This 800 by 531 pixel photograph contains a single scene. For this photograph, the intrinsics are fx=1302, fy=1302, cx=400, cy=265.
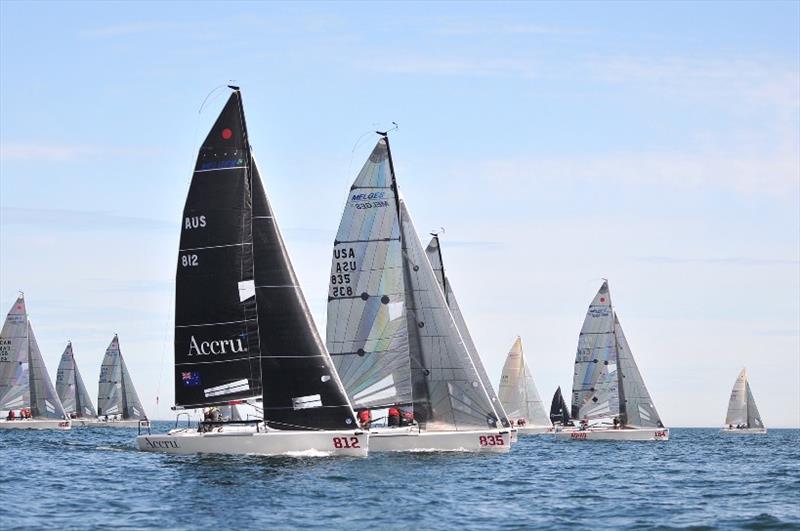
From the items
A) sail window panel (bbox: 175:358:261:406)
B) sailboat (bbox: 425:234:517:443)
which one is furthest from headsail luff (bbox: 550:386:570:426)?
sail window panel (bbox: 175:358:261:406)

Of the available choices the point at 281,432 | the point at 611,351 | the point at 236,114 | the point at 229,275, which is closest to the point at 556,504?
the point at 281,432

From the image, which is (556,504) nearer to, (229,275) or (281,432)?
(281,432)

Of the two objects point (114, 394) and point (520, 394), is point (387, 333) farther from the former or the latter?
point (114, 394)

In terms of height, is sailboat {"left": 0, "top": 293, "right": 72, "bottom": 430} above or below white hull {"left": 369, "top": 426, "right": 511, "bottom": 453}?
above

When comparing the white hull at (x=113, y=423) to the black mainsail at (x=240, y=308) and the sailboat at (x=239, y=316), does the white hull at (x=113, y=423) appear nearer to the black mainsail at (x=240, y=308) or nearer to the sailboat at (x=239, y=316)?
the sailboat at (x=239, y=316)

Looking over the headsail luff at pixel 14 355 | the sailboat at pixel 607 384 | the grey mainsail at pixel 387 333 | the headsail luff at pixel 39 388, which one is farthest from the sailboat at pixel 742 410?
the grey mainsail at pixel 387 333

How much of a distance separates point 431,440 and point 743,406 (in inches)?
3784

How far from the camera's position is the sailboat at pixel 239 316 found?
4156 centimetres

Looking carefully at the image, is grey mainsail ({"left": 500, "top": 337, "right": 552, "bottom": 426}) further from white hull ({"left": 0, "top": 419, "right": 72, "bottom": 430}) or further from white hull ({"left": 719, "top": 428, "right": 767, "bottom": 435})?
white hull ({"left": 0, "top": 419, "right": 72, "bottom": 430})

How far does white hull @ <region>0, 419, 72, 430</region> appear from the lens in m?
94.0

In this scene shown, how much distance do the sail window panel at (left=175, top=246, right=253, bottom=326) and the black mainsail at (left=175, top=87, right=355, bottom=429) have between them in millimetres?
32

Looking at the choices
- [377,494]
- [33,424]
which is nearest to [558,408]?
[33,424]

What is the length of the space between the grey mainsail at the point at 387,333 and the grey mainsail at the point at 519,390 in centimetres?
5982

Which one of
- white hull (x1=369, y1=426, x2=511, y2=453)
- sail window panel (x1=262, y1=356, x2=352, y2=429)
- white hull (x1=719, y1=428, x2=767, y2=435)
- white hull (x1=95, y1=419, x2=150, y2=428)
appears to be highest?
sail window panel (x1=262, y1=356, x2=352, y2=429)
